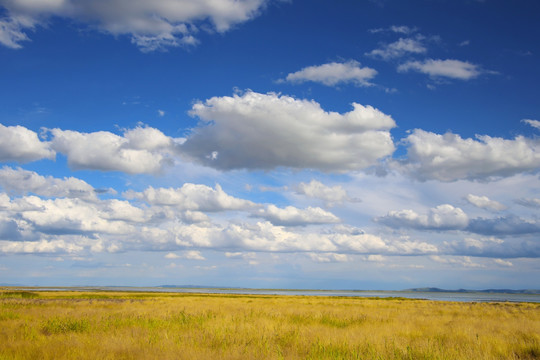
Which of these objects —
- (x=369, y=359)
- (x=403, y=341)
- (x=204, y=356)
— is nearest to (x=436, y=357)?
(x=369, y=359)

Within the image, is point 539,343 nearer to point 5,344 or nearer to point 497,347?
point 497,347

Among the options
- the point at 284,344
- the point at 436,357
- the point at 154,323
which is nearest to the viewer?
the point at 436,357

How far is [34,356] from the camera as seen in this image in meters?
8.70

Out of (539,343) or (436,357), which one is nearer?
(436,357)

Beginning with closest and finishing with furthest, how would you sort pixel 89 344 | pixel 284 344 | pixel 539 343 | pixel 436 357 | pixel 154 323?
pixel 436 357 → pixel 89 344 → pixel 284 344 → pixel 539 343 → pixel 154 323

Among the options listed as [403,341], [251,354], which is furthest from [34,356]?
[403,341]

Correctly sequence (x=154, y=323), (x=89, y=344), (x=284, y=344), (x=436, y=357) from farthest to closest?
(x=154, y=323)
(x=284, y=344)
(x=89, y=344)
(x=436, y=357)

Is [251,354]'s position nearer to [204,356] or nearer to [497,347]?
[204,356]

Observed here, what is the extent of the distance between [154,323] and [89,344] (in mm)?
5894

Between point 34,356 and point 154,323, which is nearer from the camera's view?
point 34,356

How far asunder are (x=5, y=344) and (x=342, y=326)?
13139 mm

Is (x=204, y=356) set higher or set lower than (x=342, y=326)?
higher

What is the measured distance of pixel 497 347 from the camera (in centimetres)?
1155

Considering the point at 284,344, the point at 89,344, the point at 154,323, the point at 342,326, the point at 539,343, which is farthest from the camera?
the point at 342,326
